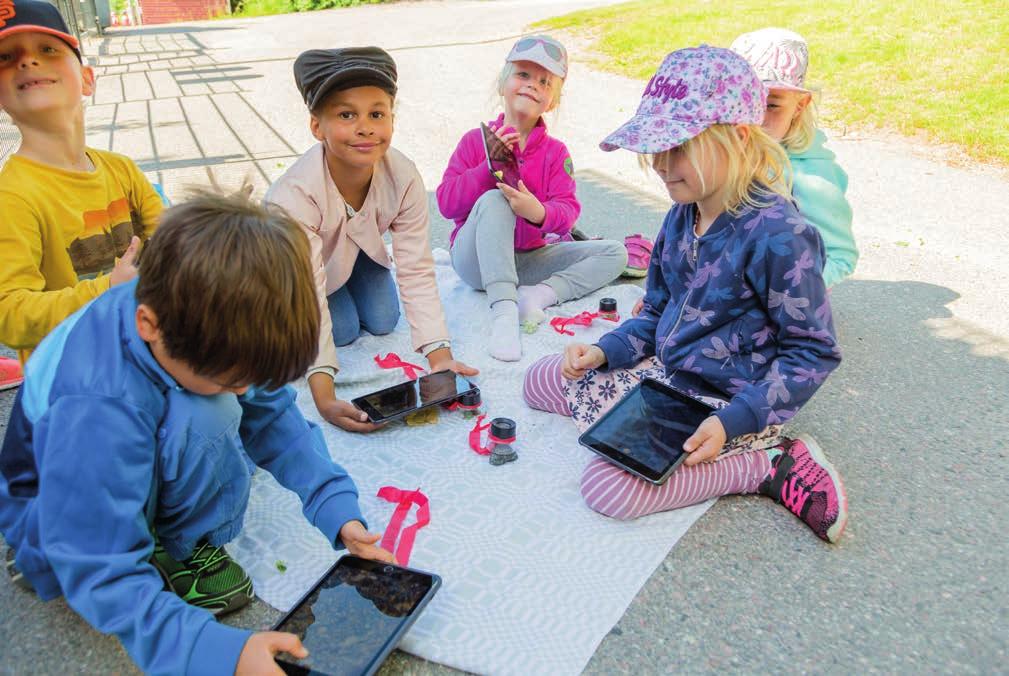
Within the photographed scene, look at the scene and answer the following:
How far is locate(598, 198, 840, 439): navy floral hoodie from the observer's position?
1777 mm

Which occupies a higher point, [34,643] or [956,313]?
[956,313]

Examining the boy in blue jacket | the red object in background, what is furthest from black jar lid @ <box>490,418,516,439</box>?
the red object in background

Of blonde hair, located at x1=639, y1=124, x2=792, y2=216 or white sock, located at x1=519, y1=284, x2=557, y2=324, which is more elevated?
blonde hair, located at x1=639, y1=124, x2=792, y2=216


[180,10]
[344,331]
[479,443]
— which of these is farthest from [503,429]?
[180,10]

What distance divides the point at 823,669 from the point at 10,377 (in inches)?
95.5

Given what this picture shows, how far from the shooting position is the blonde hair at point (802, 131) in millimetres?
2545

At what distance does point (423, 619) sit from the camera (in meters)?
1.55

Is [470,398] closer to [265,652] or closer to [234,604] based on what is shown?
[234,604]

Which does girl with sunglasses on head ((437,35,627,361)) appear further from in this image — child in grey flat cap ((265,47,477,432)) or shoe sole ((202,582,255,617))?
shoe sole ((202,582,255,617))

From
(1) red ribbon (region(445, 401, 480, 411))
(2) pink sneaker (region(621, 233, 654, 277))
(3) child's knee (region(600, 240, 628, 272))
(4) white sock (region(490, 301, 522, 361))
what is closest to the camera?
(1) red ribbon (region(445, 401, 480, 411))

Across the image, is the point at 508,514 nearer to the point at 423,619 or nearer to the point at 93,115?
the point at 423,619

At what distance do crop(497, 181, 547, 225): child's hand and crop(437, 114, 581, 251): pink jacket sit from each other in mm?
78

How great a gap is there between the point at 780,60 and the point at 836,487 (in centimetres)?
137

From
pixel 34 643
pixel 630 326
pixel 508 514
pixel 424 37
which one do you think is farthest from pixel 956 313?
pixel 424 37
